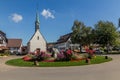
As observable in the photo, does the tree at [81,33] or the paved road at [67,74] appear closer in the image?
the paved road at [67,74]

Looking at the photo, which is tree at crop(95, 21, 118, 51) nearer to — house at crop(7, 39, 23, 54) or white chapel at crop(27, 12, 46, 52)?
white chapel at crop(27, 12, 46, 52)

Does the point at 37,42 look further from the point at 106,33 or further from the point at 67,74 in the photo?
the point at 67,74

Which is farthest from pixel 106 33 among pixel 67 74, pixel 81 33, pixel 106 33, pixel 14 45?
pixel 67 74

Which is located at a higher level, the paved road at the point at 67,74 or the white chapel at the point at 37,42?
the white chapel at the point at 37,42

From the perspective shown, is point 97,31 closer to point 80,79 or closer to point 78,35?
point 78,35

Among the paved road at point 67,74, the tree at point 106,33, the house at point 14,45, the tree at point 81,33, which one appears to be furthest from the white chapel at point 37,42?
the paved road at point 67,74

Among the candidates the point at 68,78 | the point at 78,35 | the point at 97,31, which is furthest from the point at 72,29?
the point at 68,78

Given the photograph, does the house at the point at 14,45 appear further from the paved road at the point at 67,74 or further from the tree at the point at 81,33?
the paved road at the point at 67,74

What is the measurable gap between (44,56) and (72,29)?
49.0 m

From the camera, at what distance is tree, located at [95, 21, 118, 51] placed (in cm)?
6925

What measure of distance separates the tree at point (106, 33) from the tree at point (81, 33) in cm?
889

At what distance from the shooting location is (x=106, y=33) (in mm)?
69688

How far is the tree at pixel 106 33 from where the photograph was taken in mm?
69250

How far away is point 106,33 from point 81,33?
1316 cm
